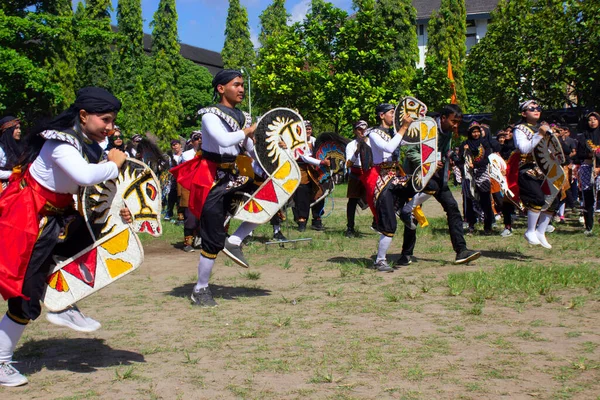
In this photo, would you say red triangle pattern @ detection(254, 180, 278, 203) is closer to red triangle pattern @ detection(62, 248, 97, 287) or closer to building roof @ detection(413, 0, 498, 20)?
red triangle pattern @ detection(62, 248, 97, 287)

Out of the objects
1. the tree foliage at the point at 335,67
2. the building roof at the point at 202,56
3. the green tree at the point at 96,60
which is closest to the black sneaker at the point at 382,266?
the tree foliage at the point at 335,67

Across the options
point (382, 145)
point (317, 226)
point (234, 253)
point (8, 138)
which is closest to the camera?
point (234, 253)

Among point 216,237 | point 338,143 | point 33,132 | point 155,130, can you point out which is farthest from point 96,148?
point 155,130

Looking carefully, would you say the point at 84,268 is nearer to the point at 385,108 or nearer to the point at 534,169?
the point at 385,108

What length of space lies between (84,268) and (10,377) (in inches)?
30.5

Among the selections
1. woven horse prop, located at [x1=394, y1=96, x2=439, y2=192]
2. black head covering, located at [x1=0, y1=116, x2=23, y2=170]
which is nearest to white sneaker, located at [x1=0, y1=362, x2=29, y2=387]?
woven horse prop, located at [x1=394, y1=96, x2=439, y2=192]

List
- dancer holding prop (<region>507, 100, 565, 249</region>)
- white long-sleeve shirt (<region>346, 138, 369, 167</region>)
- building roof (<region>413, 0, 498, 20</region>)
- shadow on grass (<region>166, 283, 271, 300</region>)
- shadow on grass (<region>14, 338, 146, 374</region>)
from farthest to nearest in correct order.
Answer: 1. building roof (<region>413, 0, 498, 20</region>)
2. white long-sleeve shirt (<region>346, 138, 369, 167</region>)
3. dancer holding prop (<region>507, 100, 565, 249</region>)
4. shadow on grass (<region>166, 283, 271, 300</region>)
5. shadow on grass (<region>14, 338, 146, 374</region>)

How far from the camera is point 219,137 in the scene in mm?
6125

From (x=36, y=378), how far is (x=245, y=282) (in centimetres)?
352

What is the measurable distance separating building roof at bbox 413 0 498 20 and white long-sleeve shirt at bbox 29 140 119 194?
59.7 metres

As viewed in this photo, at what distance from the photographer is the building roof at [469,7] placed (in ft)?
198

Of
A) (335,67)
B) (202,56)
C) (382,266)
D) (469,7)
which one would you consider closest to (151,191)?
(382,266)

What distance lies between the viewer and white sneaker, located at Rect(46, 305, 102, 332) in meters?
4.57

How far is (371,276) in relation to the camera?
7.89m
